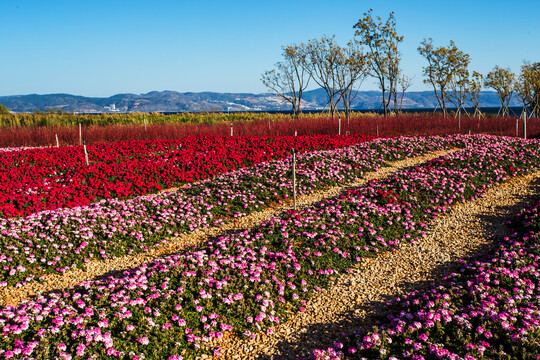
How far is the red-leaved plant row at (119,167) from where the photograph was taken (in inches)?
416

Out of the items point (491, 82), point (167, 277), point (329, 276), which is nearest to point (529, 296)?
point (329, 276)

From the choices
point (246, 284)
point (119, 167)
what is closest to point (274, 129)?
point (119, 167)

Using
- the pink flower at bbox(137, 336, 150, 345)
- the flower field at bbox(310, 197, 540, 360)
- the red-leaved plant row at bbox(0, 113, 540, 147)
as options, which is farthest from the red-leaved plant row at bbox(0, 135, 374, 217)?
the flower field at bbox(310, 197, 540, 360)

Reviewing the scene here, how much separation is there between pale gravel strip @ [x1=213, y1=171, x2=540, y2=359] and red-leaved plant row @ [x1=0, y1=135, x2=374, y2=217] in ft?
22.8

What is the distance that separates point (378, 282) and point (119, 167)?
403 inches

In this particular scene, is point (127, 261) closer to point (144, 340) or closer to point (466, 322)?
point (144, 340)

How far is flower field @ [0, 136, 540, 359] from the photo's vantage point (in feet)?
15.0

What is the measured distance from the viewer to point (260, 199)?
435 inches

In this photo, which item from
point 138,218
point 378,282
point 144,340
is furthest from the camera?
point 138,218

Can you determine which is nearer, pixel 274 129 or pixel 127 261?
pixel 127 261

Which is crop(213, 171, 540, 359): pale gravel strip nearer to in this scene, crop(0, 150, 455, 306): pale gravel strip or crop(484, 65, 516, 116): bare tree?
crop(0, 150, 455, 306): pale gravel strip

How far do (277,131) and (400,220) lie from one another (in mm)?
16001

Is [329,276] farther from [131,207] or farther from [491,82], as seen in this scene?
[491,82]

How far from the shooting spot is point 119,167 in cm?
1371
